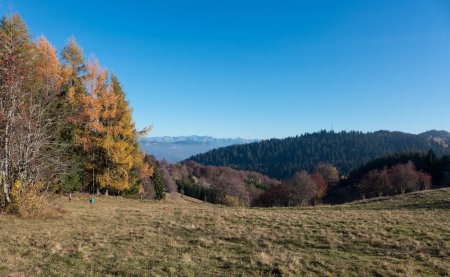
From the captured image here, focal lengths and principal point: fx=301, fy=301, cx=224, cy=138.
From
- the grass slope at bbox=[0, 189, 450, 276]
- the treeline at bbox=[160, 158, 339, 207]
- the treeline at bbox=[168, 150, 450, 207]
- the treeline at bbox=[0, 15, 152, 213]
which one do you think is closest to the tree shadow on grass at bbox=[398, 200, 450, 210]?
the grass slope at bbox=[0, 189, 450, 276]

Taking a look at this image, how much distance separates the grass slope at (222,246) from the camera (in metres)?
9.60

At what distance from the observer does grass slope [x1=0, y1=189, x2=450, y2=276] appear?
9.60m

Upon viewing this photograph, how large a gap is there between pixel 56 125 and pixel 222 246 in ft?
60.7

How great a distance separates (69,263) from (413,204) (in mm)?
29329

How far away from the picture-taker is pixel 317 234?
1502 centimetres

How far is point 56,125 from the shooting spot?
24.2 meters

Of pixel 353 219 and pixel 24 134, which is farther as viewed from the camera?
pixel 353 219

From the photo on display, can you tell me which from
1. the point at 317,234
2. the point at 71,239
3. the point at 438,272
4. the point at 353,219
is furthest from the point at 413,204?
the point at 71,239

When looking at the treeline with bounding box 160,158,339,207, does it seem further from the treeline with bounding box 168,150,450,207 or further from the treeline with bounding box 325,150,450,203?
the treeline with bounding box 325,150,450,203

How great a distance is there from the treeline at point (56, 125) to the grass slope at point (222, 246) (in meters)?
3.44

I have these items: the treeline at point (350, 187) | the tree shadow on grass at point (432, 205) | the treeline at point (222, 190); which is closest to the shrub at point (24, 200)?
the tree shadow on grass at point (432, 205)

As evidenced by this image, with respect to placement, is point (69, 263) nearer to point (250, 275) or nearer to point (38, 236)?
point (38, 236)

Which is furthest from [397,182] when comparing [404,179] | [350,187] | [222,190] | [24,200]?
[24,200]

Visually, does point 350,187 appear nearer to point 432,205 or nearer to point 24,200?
point 432,205
